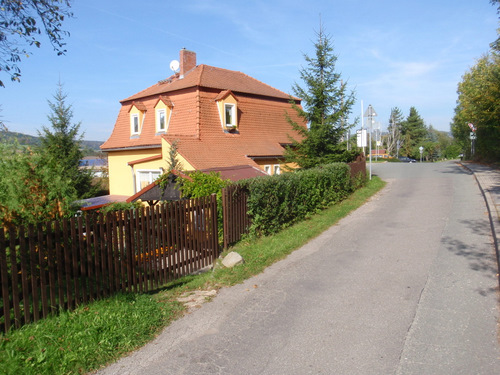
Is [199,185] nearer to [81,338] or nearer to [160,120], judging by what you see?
[81,338]

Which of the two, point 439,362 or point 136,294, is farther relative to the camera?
point 136,294

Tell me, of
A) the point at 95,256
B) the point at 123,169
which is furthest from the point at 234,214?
the point at 123,169

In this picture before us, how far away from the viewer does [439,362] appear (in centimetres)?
382

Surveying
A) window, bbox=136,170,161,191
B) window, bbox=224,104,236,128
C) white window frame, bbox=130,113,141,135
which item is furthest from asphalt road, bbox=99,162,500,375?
white window frame, bbox=130,113,141,135

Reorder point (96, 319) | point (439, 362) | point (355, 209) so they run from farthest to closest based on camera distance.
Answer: point (355, 209) < point (96, 319) < point (439, 362)

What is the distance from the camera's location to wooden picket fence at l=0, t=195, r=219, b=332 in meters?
4.55

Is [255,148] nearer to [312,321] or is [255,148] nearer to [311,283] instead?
[311,283]

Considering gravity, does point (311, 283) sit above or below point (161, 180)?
below

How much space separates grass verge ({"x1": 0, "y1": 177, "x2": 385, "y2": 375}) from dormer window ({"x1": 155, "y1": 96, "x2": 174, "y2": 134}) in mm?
15588

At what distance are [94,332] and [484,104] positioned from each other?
21.7m

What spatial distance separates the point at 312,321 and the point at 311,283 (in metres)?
1.47

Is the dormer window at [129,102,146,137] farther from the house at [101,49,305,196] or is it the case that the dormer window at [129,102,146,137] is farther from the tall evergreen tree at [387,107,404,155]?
the tall evergreen tree at [387,107,404,155]

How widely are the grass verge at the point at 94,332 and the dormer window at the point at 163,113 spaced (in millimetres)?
15588

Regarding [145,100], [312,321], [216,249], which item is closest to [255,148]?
[145,100]
